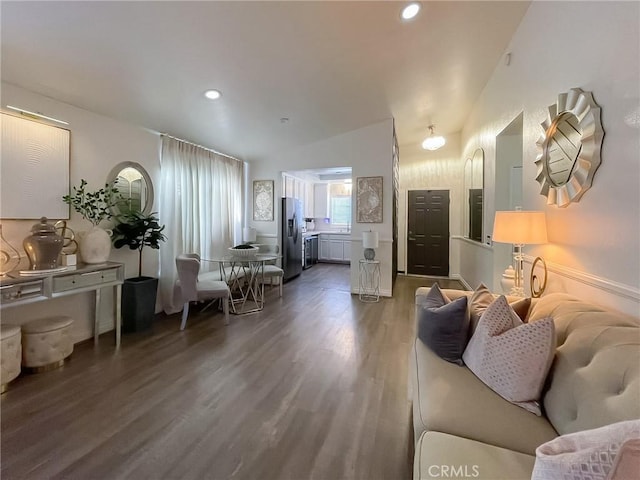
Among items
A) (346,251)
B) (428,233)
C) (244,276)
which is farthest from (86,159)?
(428,233)

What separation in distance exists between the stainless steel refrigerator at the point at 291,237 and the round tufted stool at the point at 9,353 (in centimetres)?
375

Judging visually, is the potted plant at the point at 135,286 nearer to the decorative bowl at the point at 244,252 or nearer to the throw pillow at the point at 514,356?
the decorative bowl at the point at 244,252

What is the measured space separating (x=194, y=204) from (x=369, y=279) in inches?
122

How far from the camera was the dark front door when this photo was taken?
6.29 metres

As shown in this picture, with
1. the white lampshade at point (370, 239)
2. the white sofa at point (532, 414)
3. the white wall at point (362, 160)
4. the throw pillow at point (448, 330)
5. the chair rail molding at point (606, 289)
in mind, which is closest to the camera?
the white sofa at point (532, 414)

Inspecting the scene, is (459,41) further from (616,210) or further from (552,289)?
(552,289)

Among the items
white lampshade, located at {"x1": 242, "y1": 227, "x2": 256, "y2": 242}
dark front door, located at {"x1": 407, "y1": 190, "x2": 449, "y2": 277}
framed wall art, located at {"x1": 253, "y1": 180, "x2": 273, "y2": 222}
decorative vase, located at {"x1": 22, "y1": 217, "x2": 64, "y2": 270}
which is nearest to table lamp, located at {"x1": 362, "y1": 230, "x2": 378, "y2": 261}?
framed wall art, located at {"x1": 253, "y1": 180, "x2": 273, "y2": 222}

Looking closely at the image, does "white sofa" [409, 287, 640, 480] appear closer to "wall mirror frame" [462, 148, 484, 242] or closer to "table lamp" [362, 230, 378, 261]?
"table lamp" [362, 230, 378, 261]

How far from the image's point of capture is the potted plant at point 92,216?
110 inches

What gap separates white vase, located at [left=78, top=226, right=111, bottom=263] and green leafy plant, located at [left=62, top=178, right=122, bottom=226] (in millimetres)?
207

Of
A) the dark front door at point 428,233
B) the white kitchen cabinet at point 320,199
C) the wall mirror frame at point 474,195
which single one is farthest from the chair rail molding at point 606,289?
the white kitchen cabinet at point 320,199

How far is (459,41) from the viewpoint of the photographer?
2.83 metres

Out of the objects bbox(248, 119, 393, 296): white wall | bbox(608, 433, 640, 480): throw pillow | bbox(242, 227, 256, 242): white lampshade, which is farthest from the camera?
bbox(242, 227, 256, 242): white lampshade

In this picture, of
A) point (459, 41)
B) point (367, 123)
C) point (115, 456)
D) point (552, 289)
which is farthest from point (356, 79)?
point (115, 456)
